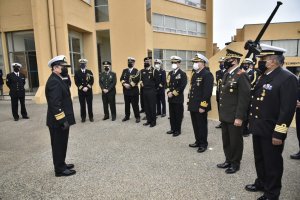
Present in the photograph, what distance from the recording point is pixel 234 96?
4.10 meters

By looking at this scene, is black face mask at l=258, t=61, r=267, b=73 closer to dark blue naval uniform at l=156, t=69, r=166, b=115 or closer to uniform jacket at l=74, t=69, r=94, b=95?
dark blue naval uniform at l=156, t=69, r=166, b=115

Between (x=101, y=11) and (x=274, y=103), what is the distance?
1526cm

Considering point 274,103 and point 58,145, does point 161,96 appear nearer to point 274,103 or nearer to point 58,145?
point 58,145

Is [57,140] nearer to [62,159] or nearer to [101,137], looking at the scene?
[62,159]

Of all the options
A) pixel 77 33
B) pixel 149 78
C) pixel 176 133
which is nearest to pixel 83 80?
pixel 149 78

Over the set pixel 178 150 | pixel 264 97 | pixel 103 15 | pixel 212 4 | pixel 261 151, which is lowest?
pixel 178 150

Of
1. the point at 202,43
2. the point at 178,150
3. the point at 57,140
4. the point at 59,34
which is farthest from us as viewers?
the point at 202,43

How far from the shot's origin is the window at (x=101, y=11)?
53.1 feet

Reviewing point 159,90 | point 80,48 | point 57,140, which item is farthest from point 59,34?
point 57,140

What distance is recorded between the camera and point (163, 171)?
4266 mm

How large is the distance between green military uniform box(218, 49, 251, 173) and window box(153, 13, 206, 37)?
61.7 feet

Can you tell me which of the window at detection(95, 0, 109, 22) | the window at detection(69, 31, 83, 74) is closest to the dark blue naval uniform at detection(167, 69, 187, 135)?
the window at detection(69, 31, 83, 74)

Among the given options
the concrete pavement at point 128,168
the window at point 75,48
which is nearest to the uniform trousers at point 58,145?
the concrete pavement at point 128,168

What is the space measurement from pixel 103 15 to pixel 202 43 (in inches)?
576
